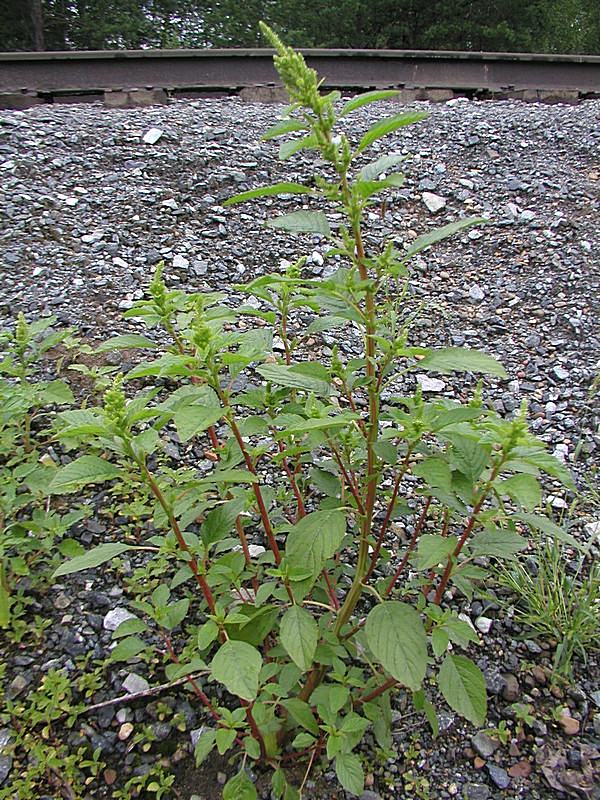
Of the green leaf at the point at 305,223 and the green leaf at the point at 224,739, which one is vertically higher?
the green leaf at the point at 305,223

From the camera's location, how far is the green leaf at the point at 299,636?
Result: 1.25m

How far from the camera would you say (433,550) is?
127 cm

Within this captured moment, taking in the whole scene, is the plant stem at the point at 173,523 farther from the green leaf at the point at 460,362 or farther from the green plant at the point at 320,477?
the green leaf at the point at 460,362

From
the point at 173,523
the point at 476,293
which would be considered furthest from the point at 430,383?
the point at 173,523

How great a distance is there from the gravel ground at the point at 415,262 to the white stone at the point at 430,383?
0.27 m

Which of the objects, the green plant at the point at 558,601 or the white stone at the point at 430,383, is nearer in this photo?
the green plant at the point at 558,601

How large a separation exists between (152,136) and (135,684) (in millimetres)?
4038

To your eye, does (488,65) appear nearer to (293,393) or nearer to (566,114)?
(566,114)

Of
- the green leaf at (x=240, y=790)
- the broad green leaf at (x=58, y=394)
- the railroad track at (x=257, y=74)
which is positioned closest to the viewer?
the green leaf at (x=240, y=790)

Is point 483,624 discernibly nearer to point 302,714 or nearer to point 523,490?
point 302,714

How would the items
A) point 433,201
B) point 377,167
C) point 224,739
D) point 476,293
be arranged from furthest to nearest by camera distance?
point 433,201
point 476,293
point 224,739
point 377,167

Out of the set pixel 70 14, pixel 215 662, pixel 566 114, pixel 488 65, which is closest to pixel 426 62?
pixel 488 65

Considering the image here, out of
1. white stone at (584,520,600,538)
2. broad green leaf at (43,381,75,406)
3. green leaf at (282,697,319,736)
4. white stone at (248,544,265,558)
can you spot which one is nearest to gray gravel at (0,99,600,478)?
white stone at (584,520,600,538)

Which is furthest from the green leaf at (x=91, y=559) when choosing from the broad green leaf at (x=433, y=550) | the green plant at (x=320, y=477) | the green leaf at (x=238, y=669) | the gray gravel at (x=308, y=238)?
the gray gravel at (x=308, y=238)
